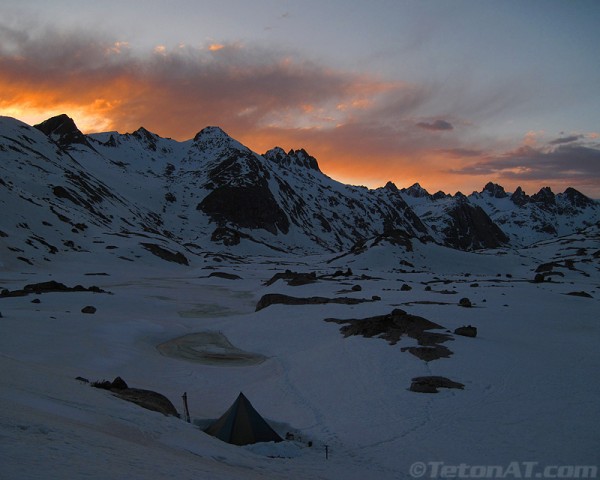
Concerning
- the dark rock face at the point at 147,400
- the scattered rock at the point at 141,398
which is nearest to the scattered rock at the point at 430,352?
the scattered rock at the point at 141,398

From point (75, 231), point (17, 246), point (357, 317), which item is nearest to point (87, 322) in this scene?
point (357, 317)

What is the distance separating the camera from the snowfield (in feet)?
34.2

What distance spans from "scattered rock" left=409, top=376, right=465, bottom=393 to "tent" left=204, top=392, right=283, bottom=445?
738 centimetres

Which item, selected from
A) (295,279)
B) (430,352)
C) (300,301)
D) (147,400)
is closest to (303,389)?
(430,352)

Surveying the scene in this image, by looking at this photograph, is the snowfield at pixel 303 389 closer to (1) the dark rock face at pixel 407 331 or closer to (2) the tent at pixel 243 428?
(1) the dark rock face at pixel 407 331

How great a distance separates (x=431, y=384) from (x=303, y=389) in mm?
6649

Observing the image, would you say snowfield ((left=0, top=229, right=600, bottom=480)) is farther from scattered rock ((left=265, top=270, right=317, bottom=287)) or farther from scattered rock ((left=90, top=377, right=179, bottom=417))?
scattered rock ((left=265, top=270, right=317, bottom=287))

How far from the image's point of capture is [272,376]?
27938mm

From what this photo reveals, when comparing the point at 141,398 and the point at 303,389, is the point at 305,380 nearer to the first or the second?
the point at 303,389

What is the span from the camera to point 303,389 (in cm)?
2453

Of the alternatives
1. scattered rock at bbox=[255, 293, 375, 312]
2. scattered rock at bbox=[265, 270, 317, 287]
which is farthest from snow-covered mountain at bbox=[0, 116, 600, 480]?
scattered rock at bbox=[265, 270, 317, 287]

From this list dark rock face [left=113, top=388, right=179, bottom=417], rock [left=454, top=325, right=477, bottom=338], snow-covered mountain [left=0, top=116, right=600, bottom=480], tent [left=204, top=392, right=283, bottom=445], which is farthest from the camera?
rock [left=454, top=325, right=477, bottom=338]

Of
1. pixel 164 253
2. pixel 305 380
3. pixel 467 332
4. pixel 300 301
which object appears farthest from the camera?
pixel 164 253

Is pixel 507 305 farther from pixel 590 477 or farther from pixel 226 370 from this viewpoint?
pixel 590 477
